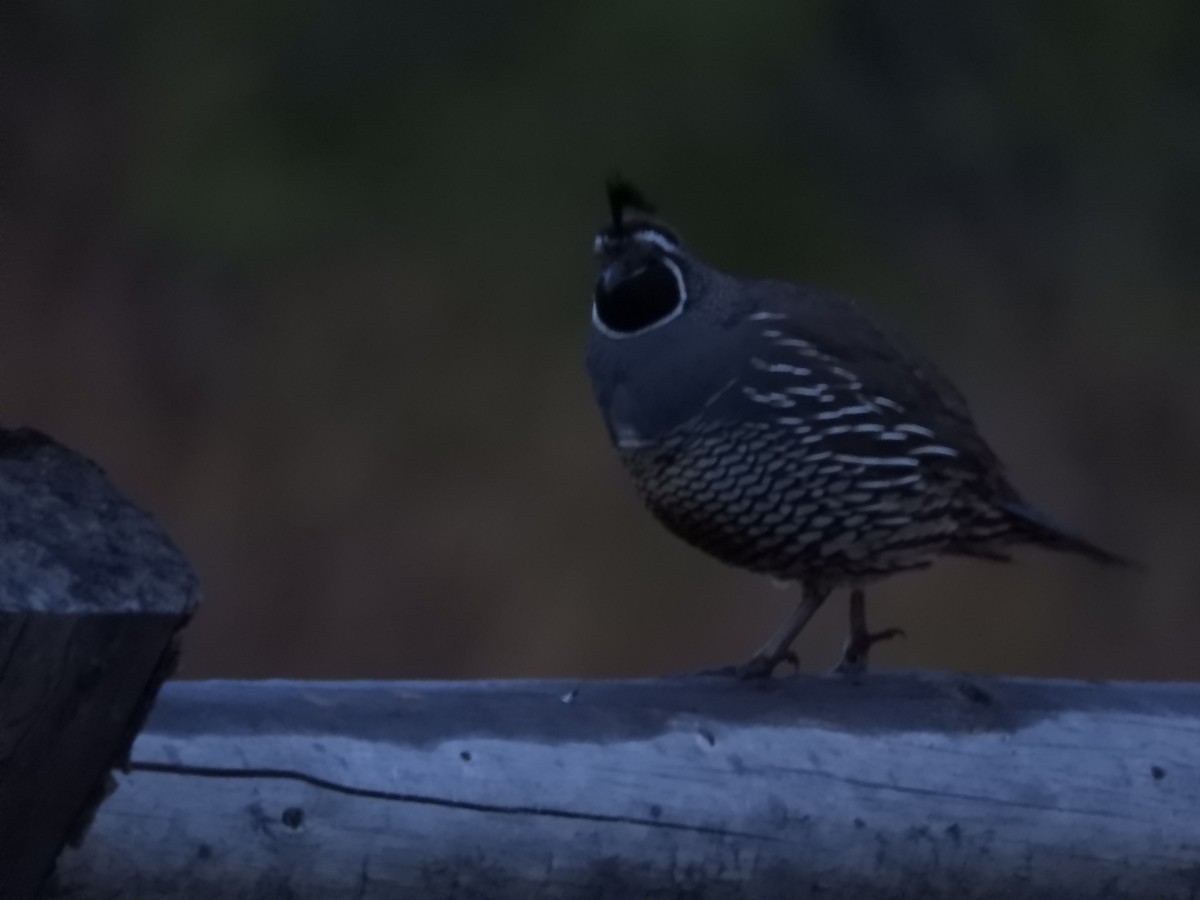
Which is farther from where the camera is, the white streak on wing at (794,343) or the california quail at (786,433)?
the white streak on wing at (794,343)

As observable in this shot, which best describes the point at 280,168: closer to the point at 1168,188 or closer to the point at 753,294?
the point at 1168,188

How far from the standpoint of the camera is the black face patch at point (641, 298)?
4.27 meters

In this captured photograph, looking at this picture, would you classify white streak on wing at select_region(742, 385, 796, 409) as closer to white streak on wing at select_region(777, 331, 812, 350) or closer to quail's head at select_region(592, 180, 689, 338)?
white streak on wing at select_region(777, 331, 812, 350)

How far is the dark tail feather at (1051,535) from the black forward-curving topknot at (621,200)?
85cm

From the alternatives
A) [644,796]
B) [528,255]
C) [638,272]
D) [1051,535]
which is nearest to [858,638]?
[1051,535]

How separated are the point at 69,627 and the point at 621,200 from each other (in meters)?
2.37

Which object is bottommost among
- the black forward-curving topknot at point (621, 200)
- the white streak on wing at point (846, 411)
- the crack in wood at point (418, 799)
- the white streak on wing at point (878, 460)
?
the crack in wood at point (418, 799)

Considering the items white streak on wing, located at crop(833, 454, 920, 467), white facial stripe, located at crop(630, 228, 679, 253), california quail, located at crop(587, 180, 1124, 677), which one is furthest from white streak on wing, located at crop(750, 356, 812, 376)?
white facial stripe, located at crop(630, 228, 679, 253)

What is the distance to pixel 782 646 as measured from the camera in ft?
12.7

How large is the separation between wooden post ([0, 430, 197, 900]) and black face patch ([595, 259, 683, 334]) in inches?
89.1

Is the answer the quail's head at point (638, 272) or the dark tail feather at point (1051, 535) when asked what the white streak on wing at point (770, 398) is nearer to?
the quail's head at point (638, 272)

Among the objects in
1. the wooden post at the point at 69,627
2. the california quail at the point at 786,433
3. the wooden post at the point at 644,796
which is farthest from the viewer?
the california quail at the point at 786,433

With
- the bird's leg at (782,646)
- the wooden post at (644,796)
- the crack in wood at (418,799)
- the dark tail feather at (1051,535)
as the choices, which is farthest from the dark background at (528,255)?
the crack in wood at (418,799)

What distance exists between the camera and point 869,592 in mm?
9250
